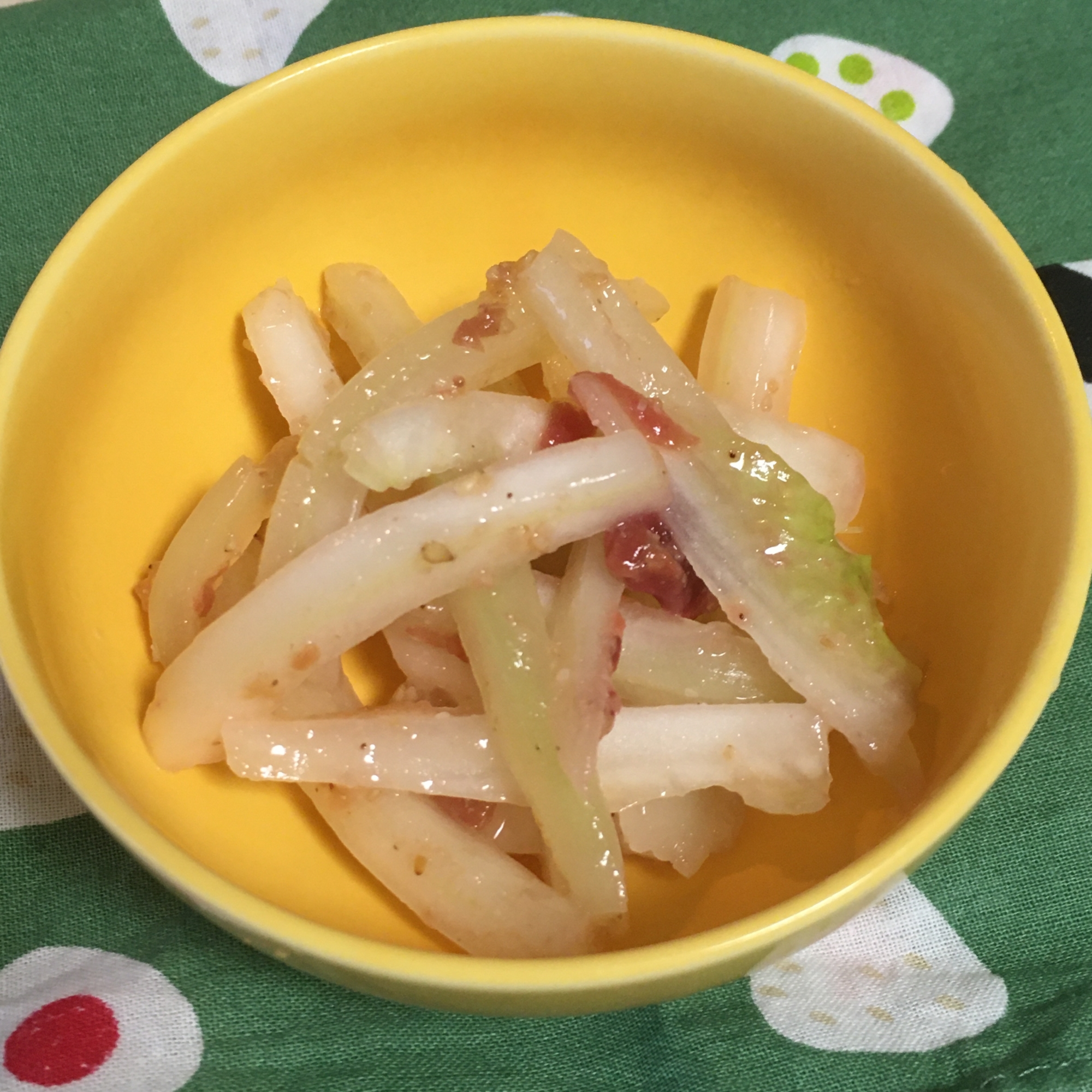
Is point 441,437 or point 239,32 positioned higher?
point 239,32

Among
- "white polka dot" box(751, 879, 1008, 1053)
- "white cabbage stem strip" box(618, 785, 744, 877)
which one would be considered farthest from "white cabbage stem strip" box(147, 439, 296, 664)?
"white polka dot" box(751, 879, 1008, 1053)

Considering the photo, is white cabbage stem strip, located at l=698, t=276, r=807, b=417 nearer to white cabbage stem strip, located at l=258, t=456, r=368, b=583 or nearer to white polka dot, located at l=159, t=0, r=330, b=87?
white cabbage stem strip, located at l=258, t=456, r=368, b=583

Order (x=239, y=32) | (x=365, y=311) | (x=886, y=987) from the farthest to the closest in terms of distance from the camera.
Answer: (x=239, y=32) → (x=365, y=311) → (x=886, y=987)

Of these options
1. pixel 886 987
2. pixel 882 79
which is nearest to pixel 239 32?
pixel 882 79

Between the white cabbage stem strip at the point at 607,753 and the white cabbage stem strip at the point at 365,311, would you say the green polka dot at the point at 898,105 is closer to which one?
the white cabbage stem strip at the point at 365,311

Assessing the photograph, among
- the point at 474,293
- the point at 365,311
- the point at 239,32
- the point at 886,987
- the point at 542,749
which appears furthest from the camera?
the point at 239,32

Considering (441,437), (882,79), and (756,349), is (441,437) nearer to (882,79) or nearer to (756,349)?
(756,349)

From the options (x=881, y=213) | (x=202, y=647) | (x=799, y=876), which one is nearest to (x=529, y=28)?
(x=881, y=213)
